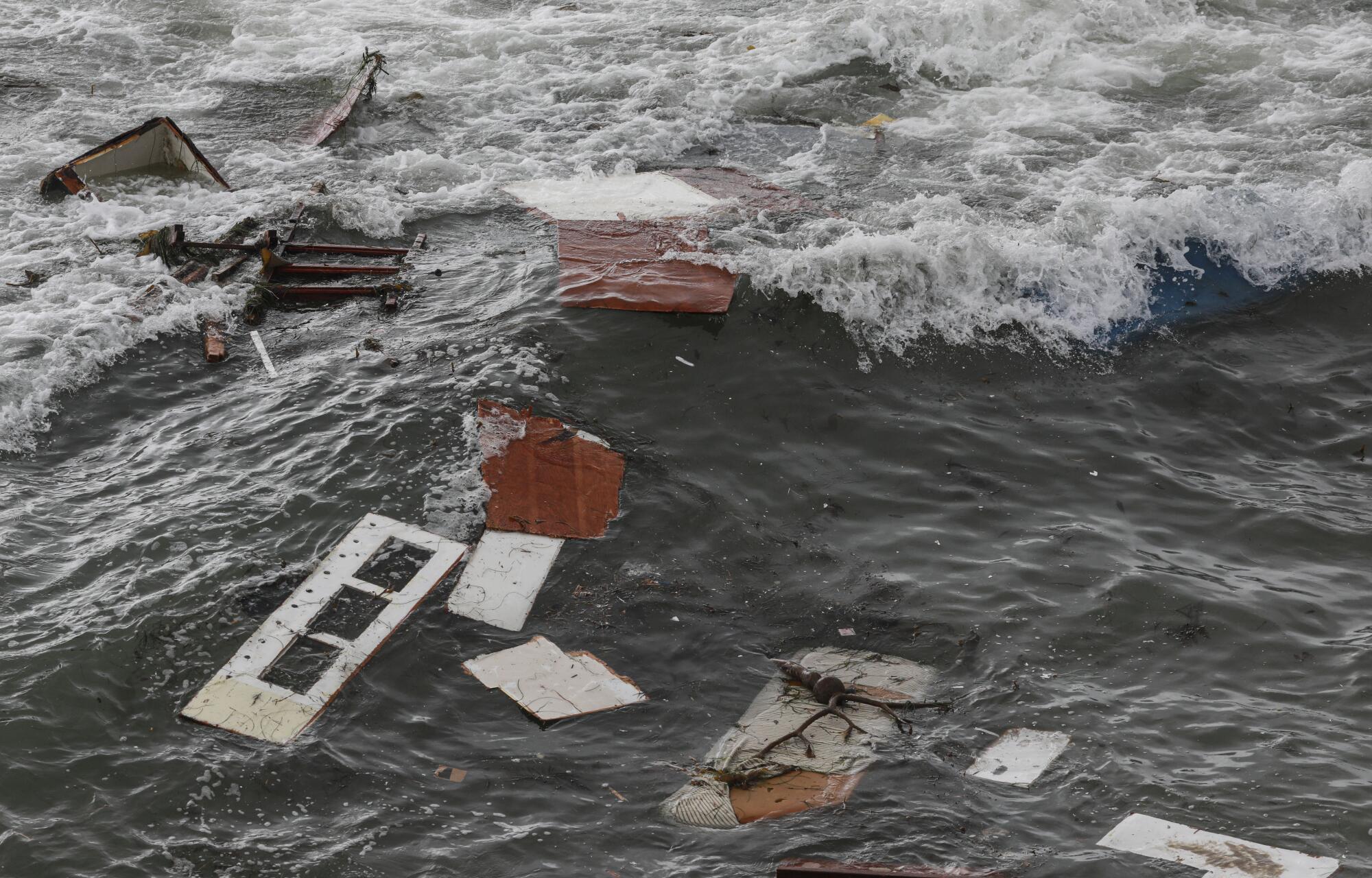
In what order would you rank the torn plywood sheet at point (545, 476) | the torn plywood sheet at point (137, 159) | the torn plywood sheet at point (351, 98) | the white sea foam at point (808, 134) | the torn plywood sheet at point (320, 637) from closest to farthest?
the torn plywood sheet at point (320, 637) < the torn plywood sheet at point (545, 476) < the white sea foam at point (808, 134) < the torn plywood sheet at point (137, 159) < the torn plywood sheet at point (351, 98)

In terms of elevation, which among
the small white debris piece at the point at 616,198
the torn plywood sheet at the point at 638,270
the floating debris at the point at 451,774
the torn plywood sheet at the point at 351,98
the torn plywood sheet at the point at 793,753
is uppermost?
the torn plywood sheet at the point at 351,98

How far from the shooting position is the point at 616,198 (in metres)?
8.93

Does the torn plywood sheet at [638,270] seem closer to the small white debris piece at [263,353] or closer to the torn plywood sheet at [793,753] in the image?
the small white debris piece at [263,353]

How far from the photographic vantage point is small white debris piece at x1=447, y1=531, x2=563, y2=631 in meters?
5.36

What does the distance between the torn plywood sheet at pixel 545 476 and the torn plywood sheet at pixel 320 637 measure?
42 centimetres

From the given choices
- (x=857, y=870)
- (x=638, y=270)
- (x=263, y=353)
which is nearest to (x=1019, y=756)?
(x=857, y=870)

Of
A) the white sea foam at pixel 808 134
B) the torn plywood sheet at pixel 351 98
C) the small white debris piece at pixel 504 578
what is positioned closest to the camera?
the small white debris piece at pixel 504 578

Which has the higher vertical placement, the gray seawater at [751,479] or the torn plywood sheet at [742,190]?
the torn plywood sheet at [742,190]

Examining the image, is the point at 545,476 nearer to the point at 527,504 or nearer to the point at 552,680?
the point at 527,504

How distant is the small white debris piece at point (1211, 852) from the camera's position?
3.99 meters

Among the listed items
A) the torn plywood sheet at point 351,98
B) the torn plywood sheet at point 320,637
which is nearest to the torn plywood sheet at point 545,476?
the torn plywood sheet at point 320,637

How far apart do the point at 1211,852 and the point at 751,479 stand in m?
3.04

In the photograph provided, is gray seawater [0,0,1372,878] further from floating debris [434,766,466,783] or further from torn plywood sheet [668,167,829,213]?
torn plywood sheet [668,167,829,213]

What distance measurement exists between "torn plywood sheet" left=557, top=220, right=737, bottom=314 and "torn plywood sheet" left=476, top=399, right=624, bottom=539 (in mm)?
1283
